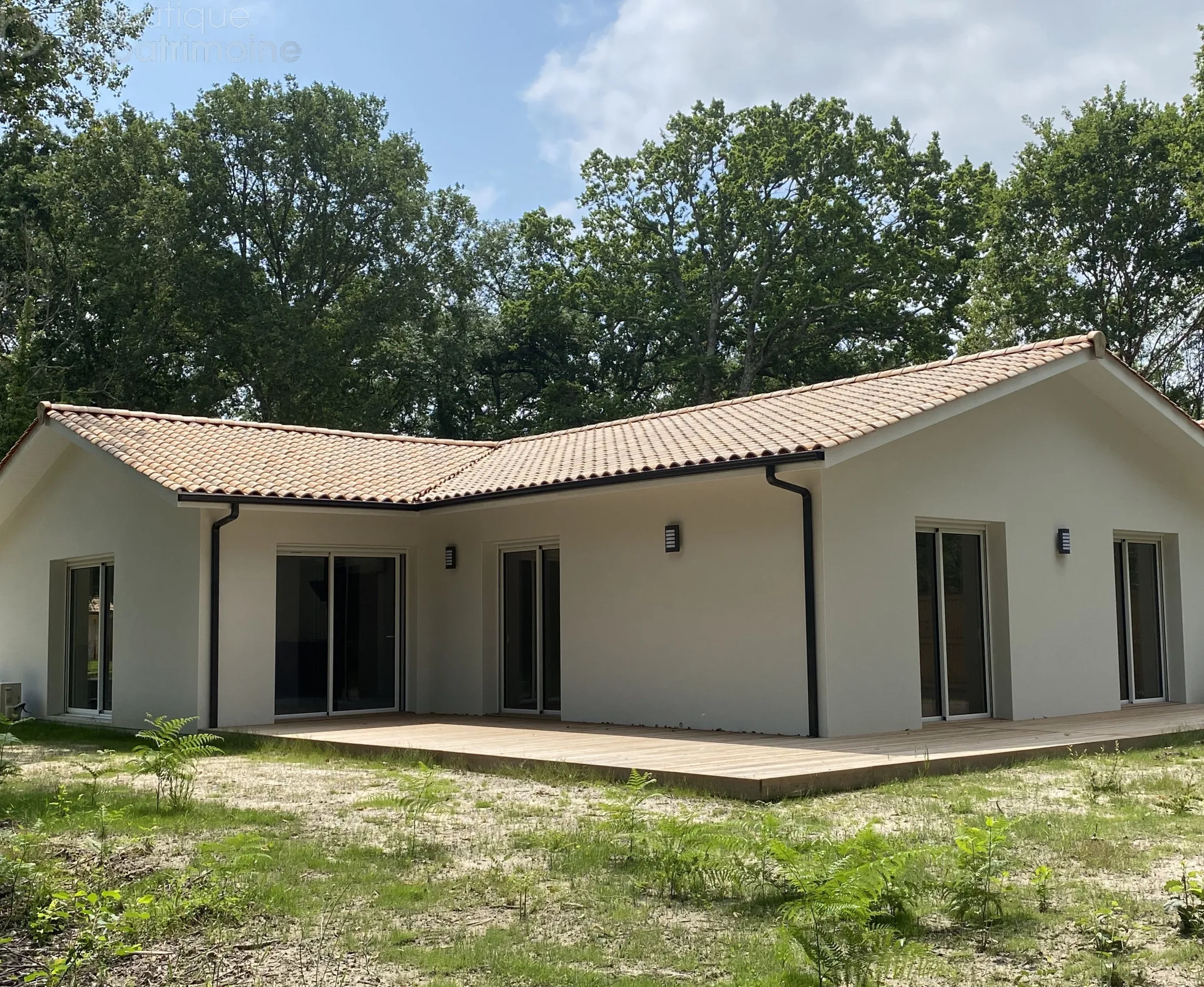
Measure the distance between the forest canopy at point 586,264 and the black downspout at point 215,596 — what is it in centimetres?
1835

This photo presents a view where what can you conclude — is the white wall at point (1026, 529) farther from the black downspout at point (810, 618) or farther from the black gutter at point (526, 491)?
→ the black gutter at point (526, 491)

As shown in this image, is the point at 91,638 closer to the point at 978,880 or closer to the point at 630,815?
the point at 630,815

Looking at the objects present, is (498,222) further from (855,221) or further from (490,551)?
(490,551)

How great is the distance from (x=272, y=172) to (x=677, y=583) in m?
26.1

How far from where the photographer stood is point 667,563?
1362 centimetres

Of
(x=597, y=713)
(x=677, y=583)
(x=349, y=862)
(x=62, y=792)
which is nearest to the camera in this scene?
(x=349, y=862)

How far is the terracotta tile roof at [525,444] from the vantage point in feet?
42.6

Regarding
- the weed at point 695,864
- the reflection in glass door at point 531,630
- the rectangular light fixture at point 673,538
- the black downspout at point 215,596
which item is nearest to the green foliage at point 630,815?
the weed at point 695,864

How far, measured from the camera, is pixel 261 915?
18.0ft

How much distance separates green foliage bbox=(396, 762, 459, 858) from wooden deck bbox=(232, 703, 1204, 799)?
1.42 m

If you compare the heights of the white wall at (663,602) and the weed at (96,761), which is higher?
the white wall at (663,602)

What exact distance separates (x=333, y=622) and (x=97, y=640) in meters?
3.46

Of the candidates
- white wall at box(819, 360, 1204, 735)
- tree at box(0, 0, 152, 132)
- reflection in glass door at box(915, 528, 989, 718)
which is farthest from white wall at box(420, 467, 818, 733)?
tree at box(0, 0, 152, 132)

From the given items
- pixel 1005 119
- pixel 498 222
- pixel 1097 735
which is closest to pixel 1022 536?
pixel 1097 735
